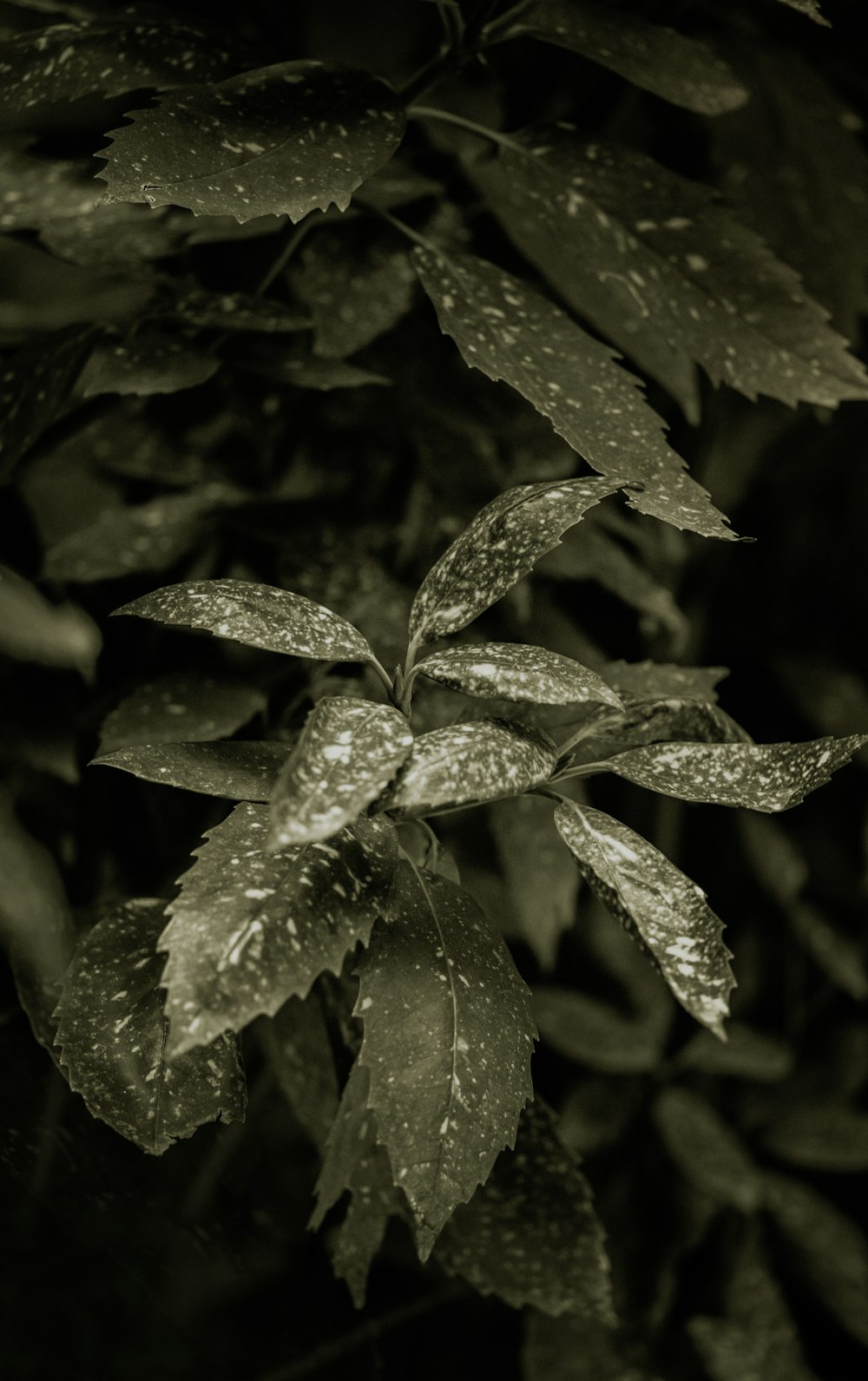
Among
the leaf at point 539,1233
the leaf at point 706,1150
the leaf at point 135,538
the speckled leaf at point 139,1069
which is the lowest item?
the leaf at point 706,1150

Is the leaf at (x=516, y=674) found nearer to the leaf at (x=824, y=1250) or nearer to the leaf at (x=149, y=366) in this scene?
the leaf at (x=149, y=366)

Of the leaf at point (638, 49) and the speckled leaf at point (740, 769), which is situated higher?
the leaf at point (638, 49)

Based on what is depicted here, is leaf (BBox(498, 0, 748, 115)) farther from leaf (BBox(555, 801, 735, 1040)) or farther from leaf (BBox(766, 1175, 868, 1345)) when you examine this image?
leaf (BBox(766, 1175, 868, 1345))

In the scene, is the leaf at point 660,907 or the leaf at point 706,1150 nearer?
the leaf at point 660,907

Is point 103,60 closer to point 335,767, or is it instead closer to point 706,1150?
point 335,767

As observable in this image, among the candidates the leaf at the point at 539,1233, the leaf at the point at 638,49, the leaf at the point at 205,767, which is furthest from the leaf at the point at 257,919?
the leaf at the point at 638,49

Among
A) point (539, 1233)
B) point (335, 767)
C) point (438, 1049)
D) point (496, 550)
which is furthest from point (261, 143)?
point (539, 1233)

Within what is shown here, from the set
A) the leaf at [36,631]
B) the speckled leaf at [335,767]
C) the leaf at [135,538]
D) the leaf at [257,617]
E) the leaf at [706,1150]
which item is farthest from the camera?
the leaf at [706,1150]

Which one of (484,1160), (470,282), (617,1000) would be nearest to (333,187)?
(470,282)
